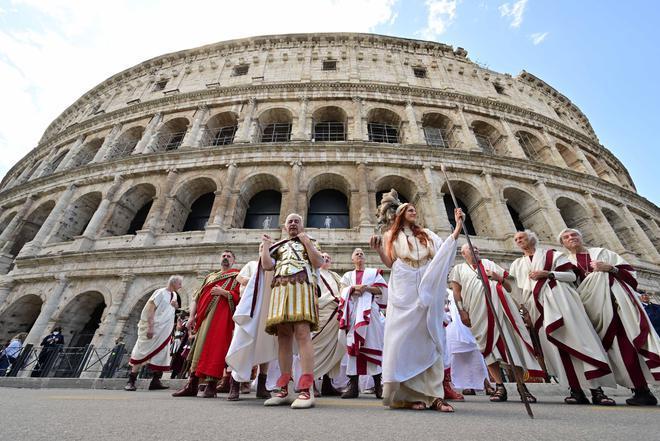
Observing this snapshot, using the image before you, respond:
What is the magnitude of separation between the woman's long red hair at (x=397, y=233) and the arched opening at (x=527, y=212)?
1208cm

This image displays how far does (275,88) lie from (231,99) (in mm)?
2495

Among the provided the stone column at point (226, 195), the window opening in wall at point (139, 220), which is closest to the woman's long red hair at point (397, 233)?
the stone column at point (226, 195)

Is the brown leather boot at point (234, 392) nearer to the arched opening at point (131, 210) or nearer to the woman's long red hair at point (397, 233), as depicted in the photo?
the woman's long red hair at point (397, 233)

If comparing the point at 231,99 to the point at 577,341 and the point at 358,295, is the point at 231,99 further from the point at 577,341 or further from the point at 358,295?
the point at 577,341

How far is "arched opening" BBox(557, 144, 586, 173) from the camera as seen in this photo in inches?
660

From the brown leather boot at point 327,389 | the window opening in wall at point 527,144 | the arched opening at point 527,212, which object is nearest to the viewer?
the brown leather boot at point 327,389

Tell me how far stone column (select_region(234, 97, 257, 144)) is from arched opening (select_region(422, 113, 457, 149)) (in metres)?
9.29

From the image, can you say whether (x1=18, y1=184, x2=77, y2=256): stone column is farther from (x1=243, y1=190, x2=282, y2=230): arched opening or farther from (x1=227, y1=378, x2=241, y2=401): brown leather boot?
(x1=227, y1=378, x2=241, y2=401): brown leather boot

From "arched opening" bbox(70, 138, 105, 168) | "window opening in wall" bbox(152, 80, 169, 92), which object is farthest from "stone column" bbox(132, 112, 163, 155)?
"window opening in wall" bbox(152, 80, 169, 92)

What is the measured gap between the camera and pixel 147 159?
13641mm

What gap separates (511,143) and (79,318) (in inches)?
826

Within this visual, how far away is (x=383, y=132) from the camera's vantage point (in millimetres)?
16500

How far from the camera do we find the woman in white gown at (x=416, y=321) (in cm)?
264

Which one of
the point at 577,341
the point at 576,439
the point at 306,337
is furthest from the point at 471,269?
the point at 576,439
